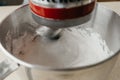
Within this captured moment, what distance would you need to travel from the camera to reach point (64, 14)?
1.04ft

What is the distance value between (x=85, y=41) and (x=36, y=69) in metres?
0.25

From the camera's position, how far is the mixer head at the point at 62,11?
314mm

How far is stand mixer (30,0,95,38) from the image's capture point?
31 centimetres

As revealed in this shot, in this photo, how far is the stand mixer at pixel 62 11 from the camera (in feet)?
1.03

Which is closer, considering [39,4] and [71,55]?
[39,4]

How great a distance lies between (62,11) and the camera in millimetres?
314

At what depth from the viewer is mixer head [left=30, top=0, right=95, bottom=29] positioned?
1.03 feet

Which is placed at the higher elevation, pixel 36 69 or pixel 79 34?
pixel 36 69

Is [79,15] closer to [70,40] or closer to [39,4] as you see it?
[39,4]

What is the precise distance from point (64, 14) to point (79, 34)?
241 millimetres

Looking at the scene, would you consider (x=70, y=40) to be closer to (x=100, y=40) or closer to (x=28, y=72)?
(x=100, y=40)

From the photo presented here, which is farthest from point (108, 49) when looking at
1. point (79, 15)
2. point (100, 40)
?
point (79, 15)

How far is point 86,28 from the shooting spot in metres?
0.55

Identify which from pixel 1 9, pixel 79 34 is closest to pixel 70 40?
pixel 79 34
